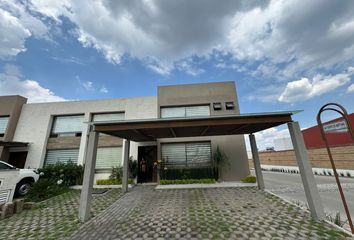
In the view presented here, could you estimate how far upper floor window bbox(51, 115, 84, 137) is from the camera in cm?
1080

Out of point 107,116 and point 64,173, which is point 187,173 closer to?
point 107,116

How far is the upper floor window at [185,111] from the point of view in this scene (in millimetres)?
10086

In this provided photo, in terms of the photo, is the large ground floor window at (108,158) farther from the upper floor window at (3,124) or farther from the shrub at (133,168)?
the upper floor window at (3,124)

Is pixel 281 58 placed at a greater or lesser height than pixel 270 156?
greater

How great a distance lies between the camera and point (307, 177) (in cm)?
412

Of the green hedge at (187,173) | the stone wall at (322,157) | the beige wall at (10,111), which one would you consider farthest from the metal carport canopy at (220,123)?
the beige wall at (10,111)

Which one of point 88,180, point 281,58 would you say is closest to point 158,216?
point 88,180

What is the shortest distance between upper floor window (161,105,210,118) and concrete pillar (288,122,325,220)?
5.79m

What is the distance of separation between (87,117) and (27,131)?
15.1 feet

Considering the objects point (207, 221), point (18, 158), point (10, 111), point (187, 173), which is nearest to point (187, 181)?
point (187, 173)

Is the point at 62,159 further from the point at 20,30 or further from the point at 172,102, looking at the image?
the point at 172,102

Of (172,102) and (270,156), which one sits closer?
(172,102)

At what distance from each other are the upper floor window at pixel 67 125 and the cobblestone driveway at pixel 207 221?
7769mm

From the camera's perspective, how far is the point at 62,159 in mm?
10352
